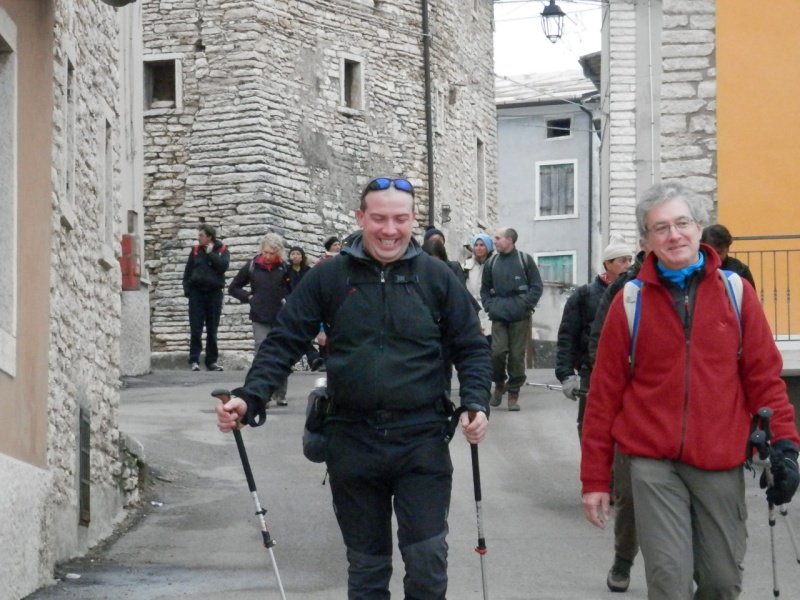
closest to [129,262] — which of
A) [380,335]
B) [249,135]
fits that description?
[249,135]

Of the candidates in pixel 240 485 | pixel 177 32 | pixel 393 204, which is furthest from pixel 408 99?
pixel 393 204

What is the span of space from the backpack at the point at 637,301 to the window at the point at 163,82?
80.9 ft

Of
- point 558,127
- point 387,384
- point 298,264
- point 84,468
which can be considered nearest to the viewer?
point 387,384

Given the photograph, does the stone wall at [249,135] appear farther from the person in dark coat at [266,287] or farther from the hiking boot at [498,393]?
the hiking boot at [498,393]

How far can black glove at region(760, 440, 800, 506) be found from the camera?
17.4 ft

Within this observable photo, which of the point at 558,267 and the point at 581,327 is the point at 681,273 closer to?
the point at 581,327

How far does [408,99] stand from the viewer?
1282 inches

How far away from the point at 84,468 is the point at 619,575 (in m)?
3.82

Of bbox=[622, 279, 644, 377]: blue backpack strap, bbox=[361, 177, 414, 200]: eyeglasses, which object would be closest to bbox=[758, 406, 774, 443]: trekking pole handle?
bbox=[622, 279, 644, 377]: blue backpack strap

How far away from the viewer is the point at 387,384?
18.2 feet

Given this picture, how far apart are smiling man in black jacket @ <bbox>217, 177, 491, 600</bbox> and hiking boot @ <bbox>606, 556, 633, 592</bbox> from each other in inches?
98.4

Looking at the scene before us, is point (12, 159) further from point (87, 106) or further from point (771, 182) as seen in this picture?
point (771, 182)

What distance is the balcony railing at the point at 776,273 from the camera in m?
16.6

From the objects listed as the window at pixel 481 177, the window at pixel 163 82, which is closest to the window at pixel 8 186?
the window at pixel 163 82
